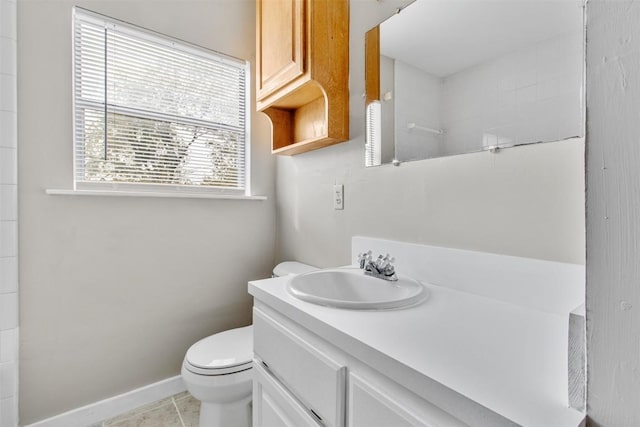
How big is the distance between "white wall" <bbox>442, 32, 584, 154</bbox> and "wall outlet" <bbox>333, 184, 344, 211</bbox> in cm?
57

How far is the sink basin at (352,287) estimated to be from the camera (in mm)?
942

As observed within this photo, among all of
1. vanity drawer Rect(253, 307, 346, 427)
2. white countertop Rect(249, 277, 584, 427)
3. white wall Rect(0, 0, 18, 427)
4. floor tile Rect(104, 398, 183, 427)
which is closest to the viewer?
white countertop Rect(249, 277, 584, 427)

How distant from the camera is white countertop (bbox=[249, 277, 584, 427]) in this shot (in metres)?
0.44

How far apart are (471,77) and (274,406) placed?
1215 mm

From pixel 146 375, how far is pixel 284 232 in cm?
108

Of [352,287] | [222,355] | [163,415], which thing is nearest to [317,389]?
[352,287]

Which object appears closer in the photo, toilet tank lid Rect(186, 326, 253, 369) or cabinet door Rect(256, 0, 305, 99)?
toilet tank lid Rect(186, 326, 253, 369)

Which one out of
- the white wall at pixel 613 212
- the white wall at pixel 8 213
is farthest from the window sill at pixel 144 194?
the white wall at pixel 613 212

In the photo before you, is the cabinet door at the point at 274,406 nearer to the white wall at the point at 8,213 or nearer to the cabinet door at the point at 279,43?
the white wall at the point at 8,213

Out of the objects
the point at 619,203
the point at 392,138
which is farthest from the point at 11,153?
the point at 619,203

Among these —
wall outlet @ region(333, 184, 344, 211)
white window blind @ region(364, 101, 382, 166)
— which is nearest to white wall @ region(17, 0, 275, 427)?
wall outlet @ region(333, 184, 344, 211)

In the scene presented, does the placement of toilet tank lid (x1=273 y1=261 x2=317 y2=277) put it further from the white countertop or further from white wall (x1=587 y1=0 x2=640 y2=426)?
white wall (x1=587 y1=0 x2=640 y2=426)

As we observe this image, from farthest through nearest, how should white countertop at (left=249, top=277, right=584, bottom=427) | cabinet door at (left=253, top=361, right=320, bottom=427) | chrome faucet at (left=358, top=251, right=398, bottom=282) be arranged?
chrome faucet at (left=358, top=251, right=398, bottom=282) < cabinet door at (left=253, top=361, right=320, bottom=427) < white countertop at (left=249, top=277, right=584, bottom=427)

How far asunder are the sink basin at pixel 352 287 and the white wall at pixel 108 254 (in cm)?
93
